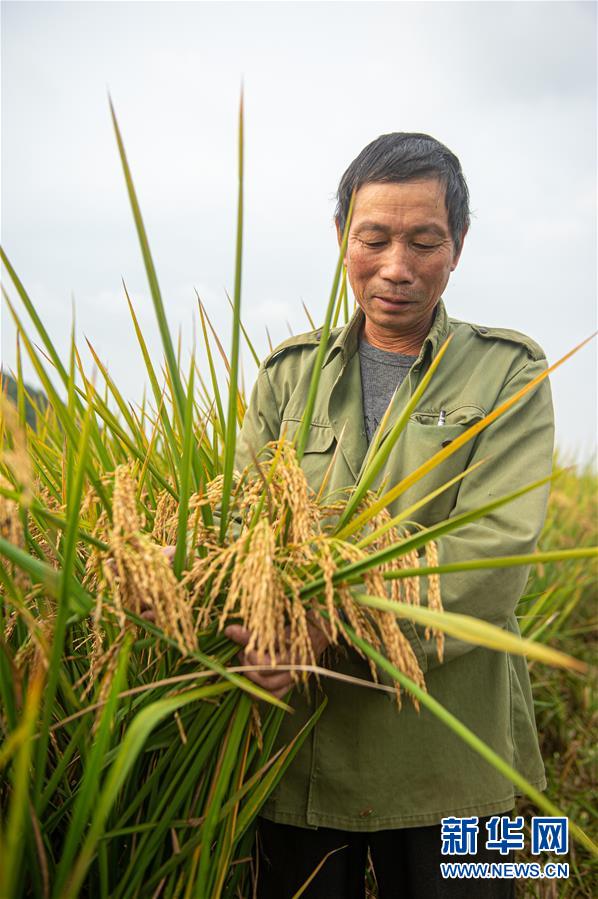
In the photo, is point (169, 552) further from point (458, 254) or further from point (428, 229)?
point (458, 254)

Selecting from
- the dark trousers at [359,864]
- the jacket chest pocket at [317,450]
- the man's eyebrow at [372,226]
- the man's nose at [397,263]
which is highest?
the man's eyebrow at [372,226]

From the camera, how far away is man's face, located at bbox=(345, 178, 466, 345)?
163 centimetres

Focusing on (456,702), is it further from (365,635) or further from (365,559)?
(365,559)

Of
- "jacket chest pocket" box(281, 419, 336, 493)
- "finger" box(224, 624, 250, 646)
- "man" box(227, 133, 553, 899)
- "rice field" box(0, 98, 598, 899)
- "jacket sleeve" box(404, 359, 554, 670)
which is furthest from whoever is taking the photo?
"jacket chest pocket" box(281, 419, 336, 493)

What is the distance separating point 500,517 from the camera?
56.9 inches

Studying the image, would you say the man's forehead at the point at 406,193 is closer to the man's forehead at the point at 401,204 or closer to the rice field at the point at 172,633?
the man's forehead at the point at 401,204

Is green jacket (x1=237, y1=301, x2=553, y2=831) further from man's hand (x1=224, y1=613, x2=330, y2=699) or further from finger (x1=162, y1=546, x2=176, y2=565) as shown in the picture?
finger (x1=162, y1=546, x2=176, y2=565)

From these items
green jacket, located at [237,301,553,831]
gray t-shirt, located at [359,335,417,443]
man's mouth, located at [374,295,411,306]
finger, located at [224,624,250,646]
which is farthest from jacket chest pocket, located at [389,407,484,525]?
finger, located at [224,624,250,646]

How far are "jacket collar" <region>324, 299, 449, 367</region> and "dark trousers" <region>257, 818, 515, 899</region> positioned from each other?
1.11 metres

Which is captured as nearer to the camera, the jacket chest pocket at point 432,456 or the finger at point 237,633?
the finger at point 237,633

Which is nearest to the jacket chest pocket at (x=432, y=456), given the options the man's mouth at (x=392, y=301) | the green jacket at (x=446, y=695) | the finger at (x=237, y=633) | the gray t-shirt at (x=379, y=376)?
the green jacket at (x=446, y=695)

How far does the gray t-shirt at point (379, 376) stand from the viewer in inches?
71.2

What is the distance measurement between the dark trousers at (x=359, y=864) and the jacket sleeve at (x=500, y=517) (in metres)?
0.47

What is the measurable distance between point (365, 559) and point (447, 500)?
0.60 metres
